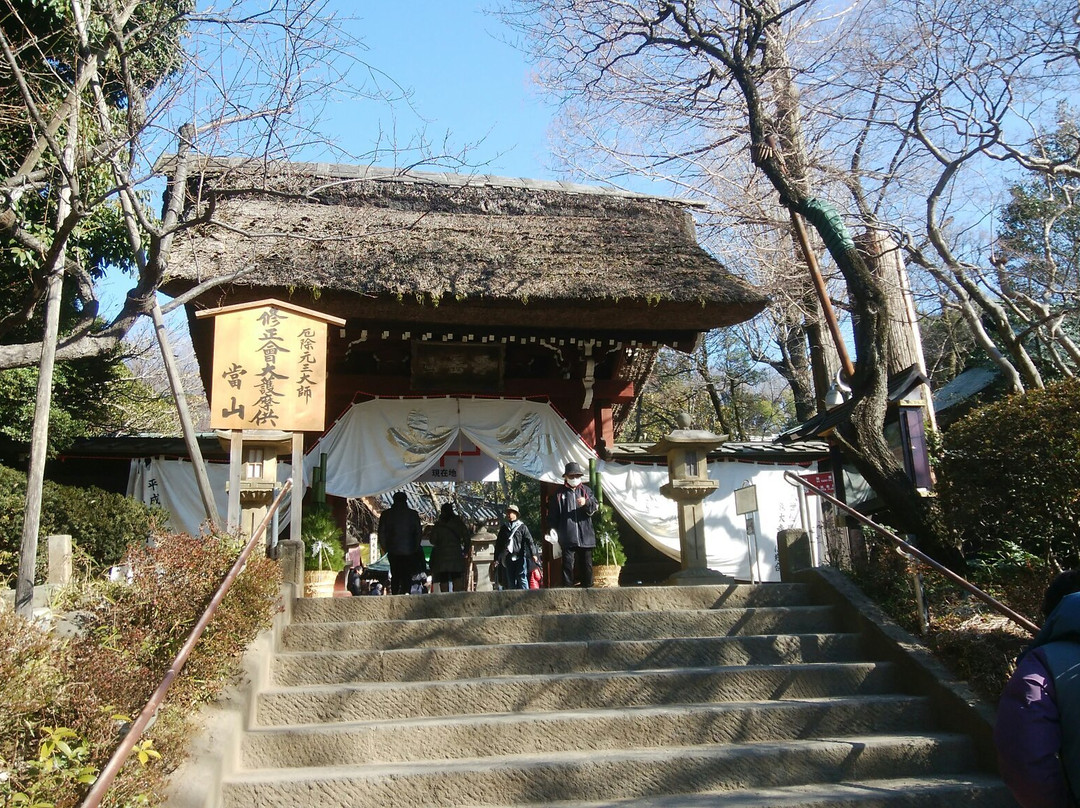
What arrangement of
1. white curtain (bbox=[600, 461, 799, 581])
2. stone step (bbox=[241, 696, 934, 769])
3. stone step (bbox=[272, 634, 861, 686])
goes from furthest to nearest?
white curtain (bbox=[600, 461, 799, 581])
stone step (bbox=[272, 634, 861, 686])
stone step (bbox=[241, 696, 934, 769])

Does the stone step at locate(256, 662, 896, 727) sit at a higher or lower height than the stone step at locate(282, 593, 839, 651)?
lower

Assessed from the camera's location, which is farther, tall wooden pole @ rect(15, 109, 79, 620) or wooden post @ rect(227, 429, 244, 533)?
wooden post @ rect(227, 429, 244, 533)

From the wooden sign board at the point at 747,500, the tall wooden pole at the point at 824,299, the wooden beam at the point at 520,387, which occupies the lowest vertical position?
the wooden sign board at the point at 747,500

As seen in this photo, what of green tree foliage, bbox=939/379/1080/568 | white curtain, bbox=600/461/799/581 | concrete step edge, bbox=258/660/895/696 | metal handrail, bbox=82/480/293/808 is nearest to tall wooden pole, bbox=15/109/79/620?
metal handrail, bbox=82/480/293/808

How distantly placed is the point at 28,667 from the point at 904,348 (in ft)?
40.3

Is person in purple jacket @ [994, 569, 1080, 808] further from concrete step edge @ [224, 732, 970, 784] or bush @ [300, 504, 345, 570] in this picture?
bush @ [300, 504, 345, 570]

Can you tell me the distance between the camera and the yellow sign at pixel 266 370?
6863mm

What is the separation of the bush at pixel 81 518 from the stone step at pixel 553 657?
4.39m

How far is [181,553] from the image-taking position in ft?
15.1

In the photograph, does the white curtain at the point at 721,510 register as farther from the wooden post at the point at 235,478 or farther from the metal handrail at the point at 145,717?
the metal handrail at the point at 145,717

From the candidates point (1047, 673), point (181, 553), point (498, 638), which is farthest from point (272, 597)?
point (1047, 673)

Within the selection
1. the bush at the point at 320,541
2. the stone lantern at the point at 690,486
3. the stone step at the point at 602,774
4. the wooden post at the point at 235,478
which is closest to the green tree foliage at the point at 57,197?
the wooden post at the point at 235,478

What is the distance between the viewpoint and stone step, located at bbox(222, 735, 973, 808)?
407 cm

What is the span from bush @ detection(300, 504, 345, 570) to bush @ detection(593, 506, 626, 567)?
2.63m
